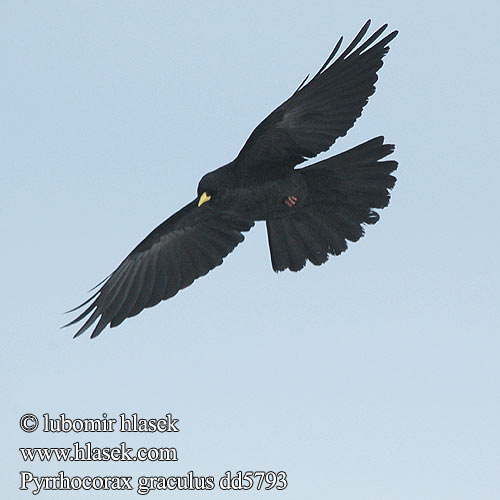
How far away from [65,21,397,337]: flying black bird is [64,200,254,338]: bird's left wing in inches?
0.4

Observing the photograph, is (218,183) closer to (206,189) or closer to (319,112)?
(206,189)

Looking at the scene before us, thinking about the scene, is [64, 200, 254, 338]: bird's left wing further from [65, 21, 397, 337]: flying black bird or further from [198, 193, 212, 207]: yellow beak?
[198, 193, 212, 207]: yellow beak

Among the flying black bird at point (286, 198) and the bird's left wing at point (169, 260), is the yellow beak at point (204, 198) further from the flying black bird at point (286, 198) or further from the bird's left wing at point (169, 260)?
the bird's left wing at point (169, 260)

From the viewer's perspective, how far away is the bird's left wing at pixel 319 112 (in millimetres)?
8969

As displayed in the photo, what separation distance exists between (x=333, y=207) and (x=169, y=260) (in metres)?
1.98

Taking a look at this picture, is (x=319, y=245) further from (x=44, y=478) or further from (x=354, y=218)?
(x=44, y=478)

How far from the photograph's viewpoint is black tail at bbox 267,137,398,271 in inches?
382

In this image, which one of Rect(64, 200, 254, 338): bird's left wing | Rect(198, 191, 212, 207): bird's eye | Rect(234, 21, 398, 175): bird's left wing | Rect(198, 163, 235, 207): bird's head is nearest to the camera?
Rect(234, 21, 398, 175): bird's left wing

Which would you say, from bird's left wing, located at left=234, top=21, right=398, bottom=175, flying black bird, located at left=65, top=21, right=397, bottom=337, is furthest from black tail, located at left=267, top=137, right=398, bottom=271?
bird's left wing, located at left=234, top=21, right=398, bottom=175

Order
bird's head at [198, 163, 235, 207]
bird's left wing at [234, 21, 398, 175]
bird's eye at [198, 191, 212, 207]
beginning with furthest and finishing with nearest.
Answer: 1. bird's eye at [198, 191, 212, 207]
2. bird's head at [198, 163, 235, 207]
3. bird's left wing at [234, 21, 398, 175]

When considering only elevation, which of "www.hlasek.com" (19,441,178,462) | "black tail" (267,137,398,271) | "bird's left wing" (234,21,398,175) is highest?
"bird's left wing" (234,21,398,175)

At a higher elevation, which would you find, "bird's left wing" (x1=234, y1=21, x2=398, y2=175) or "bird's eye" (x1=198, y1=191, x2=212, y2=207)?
"bird's left wing" (x1=234, y1=21, x2=398, y2=175)

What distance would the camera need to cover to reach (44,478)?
30.9 ft

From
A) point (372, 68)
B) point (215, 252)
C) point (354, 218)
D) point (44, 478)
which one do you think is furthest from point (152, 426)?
point (372, 68)
